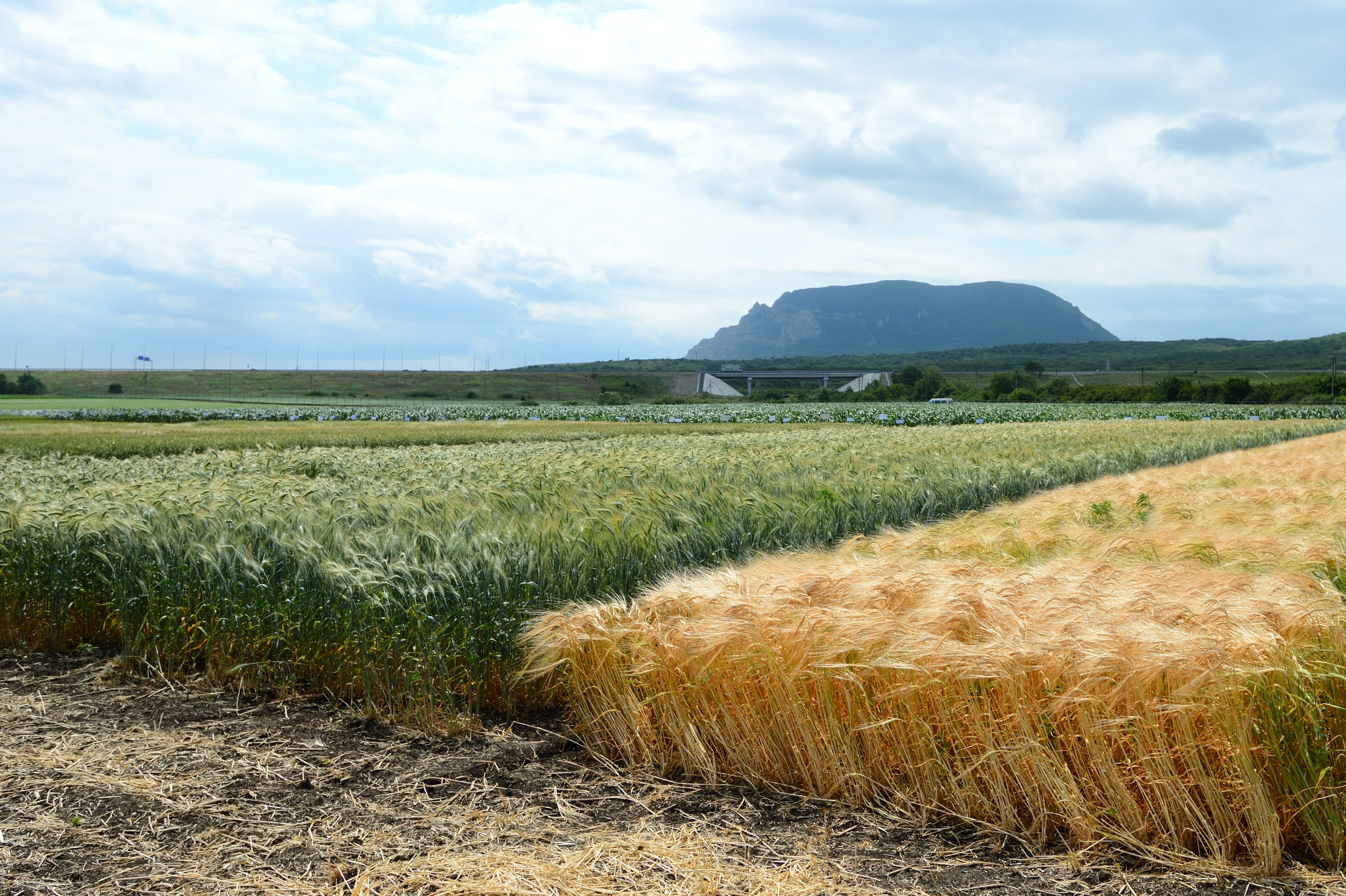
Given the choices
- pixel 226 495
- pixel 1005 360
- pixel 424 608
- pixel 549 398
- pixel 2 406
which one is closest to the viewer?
pixel 424 608

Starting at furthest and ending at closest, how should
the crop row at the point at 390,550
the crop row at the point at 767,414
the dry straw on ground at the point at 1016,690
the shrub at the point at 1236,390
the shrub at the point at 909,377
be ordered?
1. the shrub at the point at 909,377
2. the shrub at the point at 1236,390
3. the crop row at the point at 767,414
4. the crop row at the point at 390,550
5. the dry straw on ground at the point at 1016,690

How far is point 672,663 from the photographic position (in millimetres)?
3723

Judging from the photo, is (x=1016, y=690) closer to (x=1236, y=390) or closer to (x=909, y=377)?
(x=1236, y=390)

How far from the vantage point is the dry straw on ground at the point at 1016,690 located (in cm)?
281

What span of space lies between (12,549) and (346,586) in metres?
3.84

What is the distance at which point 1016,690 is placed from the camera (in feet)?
10.0

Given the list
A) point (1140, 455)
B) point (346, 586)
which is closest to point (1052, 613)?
point (346, 586)

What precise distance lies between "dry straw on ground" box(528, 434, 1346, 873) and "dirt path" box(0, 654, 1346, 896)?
15 cm

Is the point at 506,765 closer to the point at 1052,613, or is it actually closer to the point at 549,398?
the point at 1052,613

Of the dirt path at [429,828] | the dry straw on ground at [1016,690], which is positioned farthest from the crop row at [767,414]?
the dirt path at [429,828]

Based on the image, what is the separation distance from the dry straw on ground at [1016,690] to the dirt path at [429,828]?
152mm

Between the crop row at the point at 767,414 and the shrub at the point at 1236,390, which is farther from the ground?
the shrub at the point at 1236,390

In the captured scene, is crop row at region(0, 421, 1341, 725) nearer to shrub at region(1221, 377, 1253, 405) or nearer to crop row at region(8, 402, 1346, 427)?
crop row at region(8, 402, 1346, 427)

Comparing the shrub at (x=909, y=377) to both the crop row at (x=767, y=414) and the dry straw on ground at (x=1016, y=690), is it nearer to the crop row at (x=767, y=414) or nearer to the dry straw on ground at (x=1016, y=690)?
the crop row at (x=767, y=414)
